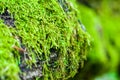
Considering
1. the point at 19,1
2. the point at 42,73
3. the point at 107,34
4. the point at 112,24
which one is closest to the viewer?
the point at 42,73

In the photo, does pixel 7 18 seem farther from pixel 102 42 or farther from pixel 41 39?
pixel 102 42

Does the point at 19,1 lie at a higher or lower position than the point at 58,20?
higher

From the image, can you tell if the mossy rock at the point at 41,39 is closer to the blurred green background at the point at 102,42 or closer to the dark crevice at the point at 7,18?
the dark crevice at the point at 7,18

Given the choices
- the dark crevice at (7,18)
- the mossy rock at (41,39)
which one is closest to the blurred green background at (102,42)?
the mossy rock at (41,39)

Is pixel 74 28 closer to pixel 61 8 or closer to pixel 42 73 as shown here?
pixel 61 8

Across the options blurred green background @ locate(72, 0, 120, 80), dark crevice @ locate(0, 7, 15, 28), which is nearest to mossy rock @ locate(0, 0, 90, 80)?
dark crevice @ locate(0, 7, 15, 28)

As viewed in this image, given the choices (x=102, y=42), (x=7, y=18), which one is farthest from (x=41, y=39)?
(x=102, y=42)

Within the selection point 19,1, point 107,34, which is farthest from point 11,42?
point 107,34
